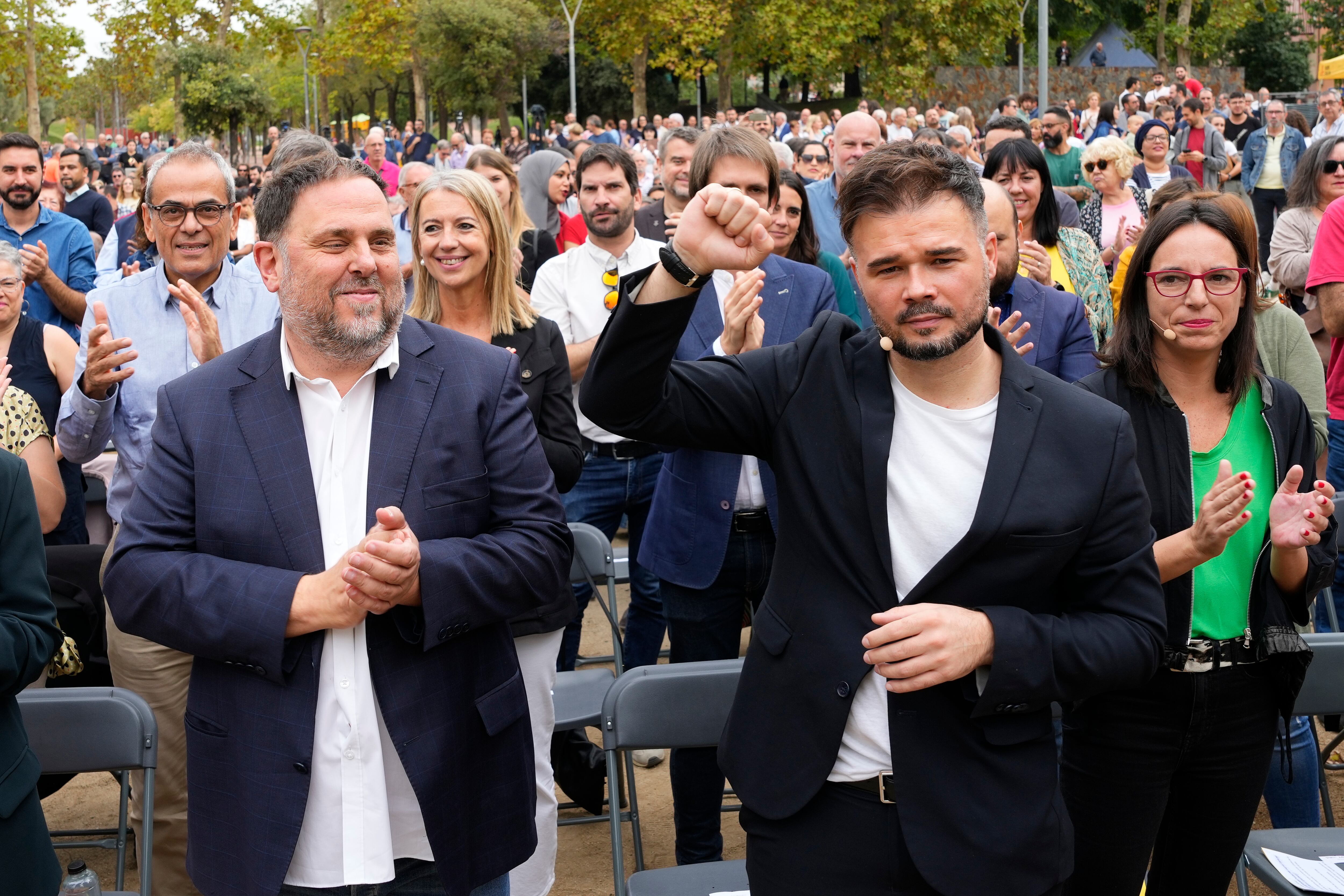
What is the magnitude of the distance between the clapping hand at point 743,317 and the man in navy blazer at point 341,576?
0.64 metres

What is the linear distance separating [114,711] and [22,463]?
966 millimetres

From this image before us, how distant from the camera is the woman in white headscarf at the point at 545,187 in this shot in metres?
9.34

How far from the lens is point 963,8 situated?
38844mm

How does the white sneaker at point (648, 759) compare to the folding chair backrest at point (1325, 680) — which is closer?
the folding chair backrest at point (1325, 680)

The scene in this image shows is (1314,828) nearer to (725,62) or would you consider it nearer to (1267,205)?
(1267,205)

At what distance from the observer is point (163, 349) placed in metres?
3.69

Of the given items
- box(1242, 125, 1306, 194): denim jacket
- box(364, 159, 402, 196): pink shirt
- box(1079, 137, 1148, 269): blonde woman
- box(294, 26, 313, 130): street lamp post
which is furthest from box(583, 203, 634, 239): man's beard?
box(294, 26, 313, 130): street lamp post

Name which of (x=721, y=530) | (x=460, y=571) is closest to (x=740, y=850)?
(x=721, y=530)

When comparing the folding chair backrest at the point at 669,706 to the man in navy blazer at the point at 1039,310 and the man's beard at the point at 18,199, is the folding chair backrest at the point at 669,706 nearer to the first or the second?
the man in navy blazer at the point at 1039,310

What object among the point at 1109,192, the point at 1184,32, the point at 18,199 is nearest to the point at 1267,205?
the point at 1109,192

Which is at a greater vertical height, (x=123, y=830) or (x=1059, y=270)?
(x=1059, y=270)

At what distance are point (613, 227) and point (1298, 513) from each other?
2.95m

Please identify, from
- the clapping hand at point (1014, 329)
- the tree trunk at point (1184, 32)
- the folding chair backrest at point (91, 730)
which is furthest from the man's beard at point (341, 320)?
the tree trunk at point (1184, 32)

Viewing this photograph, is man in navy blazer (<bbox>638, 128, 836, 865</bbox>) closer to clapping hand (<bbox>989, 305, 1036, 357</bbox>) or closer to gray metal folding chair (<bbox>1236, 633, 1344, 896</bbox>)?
clapping hand (<bbox>989, 305, 1036, 357</bbox>)
